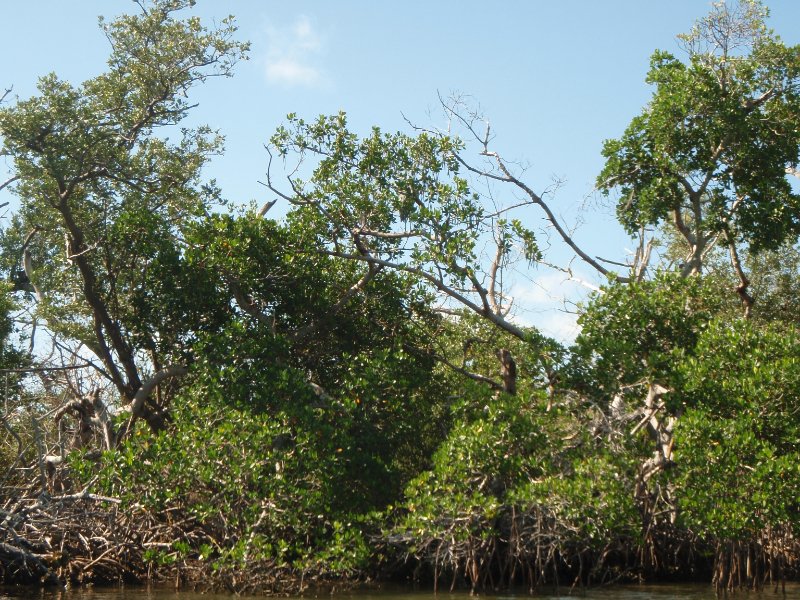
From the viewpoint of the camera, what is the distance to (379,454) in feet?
38.2

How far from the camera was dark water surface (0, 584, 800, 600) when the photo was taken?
1012cm

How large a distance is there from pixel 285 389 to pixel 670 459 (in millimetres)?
4529

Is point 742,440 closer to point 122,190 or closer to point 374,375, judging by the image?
point 374,375

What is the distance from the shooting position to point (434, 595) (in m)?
10.4

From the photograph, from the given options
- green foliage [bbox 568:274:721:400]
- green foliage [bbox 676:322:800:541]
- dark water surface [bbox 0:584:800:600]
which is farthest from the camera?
green foliage [bbox 568:274:721:400]

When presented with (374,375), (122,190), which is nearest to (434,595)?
(374,375)

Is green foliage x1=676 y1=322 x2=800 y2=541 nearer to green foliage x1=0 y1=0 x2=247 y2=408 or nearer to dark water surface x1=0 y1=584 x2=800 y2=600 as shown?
A: dark water surface x1=0 y1=584 x2=800 y2=600

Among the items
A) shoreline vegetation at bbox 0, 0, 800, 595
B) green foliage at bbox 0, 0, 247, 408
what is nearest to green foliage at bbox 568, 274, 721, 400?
shoreline vegetation at bbox 0, 0, 800, 595

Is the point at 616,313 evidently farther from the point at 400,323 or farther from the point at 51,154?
the point at 51,154

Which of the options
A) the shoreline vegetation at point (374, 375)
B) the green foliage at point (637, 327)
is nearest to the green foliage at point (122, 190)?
the shoreline vegetation at point (374, 375)

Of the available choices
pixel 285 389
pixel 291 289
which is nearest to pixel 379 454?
pixel 285 389

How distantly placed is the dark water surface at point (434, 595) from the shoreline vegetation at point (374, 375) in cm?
26

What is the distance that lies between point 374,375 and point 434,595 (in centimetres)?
268

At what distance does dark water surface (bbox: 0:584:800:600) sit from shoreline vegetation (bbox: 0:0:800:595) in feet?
0.84
